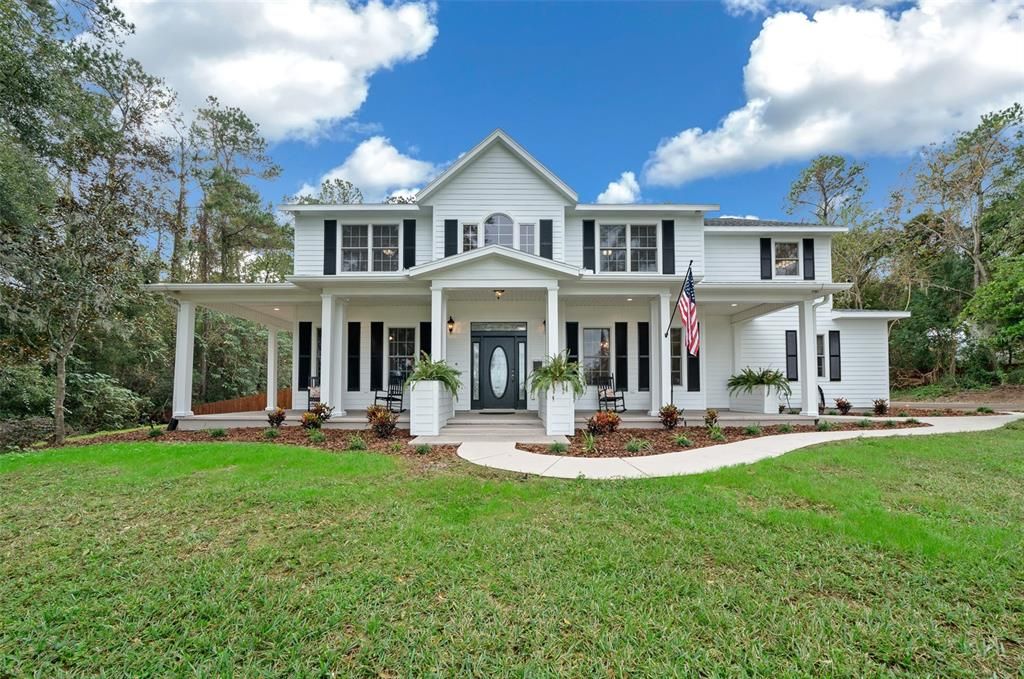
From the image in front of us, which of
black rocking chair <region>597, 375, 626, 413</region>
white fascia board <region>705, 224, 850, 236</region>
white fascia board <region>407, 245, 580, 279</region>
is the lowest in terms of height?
black rocking chair <region>597, 375, 626, 413</region>

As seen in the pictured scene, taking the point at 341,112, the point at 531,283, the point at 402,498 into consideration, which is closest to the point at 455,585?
the point at 402,498

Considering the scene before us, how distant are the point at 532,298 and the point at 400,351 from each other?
4048 mm

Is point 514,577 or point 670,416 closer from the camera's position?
point 514,577

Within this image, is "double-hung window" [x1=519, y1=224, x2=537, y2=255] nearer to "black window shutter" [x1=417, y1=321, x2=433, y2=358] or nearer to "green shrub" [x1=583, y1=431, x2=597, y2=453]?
"black window shutter" [x1=417, y1=321, x2=433, y2=358]

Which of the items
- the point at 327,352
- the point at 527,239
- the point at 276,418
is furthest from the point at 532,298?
the point at 276,418

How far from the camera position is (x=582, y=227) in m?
12.2

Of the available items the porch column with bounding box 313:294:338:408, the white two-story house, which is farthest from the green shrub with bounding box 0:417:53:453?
the porch column with bounding box 313:294:338:408

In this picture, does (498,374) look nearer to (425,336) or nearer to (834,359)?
(425,336)

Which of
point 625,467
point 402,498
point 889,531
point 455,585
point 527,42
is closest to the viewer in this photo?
point 455,585

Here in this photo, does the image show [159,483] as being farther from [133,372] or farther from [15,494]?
[133,372]

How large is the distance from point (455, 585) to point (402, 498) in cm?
204

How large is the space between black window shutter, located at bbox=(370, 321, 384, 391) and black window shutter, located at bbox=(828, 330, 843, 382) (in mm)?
13495

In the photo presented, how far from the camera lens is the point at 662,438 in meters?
8.73

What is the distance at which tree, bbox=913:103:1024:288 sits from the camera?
18.8m
